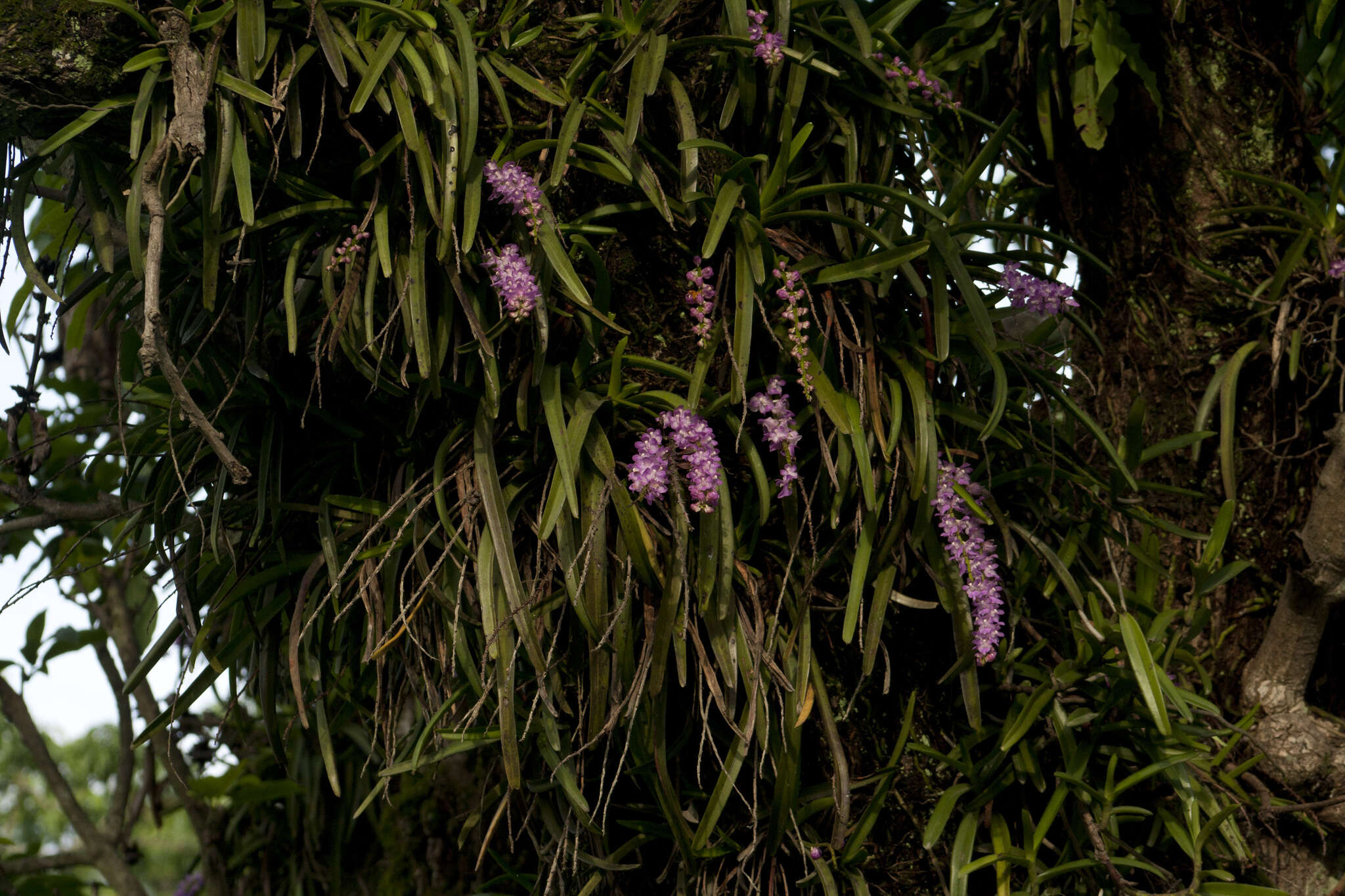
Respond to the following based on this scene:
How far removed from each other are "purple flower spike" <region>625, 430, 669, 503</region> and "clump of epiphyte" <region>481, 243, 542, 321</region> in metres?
0.20

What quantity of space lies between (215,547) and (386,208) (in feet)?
1.60

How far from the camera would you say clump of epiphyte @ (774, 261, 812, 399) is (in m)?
1.23

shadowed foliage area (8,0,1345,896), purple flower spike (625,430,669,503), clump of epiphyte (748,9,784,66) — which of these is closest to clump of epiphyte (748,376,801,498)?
shadowed foliage area (8,0,1345,896)

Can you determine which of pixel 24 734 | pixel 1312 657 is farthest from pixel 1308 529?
pixel 24 734

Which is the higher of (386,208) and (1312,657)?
(386,208)

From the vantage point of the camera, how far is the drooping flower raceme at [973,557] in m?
1.29

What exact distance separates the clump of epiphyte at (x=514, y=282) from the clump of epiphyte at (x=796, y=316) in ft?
0.95

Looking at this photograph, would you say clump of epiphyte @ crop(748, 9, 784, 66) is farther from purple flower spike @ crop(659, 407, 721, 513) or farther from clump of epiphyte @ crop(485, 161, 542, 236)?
purple flower spike @ crop(659, 407, 721, 513)

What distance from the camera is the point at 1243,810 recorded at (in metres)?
1.37

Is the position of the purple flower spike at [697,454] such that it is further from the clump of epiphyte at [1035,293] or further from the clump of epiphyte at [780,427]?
the clump of epiphyte at [1035,293]

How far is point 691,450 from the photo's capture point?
1219mm

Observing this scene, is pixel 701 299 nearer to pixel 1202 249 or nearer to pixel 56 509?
pixel 1202 249

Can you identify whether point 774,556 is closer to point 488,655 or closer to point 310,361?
point 488,655

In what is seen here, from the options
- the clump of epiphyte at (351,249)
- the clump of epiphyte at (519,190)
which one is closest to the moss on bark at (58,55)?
the clump of epiphyte at (351,249)
